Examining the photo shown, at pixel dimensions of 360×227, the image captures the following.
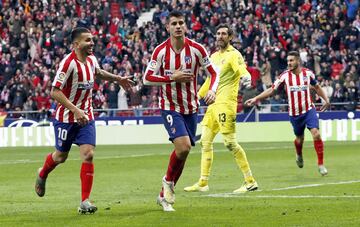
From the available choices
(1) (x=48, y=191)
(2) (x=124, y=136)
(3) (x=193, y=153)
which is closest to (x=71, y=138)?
(1) (x=48, y=191)

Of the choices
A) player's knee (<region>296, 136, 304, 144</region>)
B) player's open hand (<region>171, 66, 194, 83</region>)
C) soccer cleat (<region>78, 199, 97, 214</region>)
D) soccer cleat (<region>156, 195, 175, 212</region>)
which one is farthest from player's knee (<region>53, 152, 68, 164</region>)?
player's knee (<region>296, 136, 304, 144</region>)

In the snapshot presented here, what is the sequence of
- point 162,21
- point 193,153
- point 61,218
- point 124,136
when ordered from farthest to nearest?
point 162,21 → point 124,136 → point 193,153 → point 61,218

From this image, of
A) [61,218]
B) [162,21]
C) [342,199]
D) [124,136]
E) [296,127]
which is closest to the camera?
[61,218]

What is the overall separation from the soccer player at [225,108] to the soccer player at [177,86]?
2940 millimetres

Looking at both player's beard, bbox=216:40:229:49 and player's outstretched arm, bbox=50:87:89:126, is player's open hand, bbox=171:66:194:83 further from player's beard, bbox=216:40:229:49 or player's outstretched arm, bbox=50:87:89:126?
player's beard, bbox=216:40:229:49

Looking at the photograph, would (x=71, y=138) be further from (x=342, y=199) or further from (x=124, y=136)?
(x=124, y=136)

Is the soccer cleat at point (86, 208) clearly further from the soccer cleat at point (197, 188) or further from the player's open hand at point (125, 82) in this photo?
the soccer cleat at point (197, 188)

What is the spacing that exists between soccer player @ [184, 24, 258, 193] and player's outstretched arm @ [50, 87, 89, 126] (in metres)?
4.06

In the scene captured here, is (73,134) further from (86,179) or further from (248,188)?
(248,188)

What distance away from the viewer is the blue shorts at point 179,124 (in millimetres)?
12914

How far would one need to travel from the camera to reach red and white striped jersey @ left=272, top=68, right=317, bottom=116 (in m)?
20.1

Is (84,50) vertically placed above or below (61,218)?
above

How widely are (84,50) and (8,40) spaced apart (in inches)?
1274

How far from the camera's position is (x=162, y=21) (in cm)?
4291
